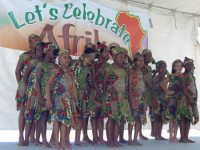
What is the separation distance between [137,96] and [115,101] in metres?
0.40

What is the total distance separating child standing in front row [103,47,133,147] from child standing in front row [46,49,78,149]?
2.05ft

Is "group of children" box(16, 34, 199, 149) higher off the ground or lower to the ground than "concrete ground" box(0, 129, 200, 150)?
higher

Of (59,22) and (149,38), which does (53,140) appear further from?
(149,38)

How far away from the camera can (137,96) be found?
5.27 m

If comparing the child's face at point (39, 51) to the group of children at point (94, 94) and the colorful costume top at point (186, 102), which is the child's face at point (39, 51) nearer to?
the group of children at point (94, 94)

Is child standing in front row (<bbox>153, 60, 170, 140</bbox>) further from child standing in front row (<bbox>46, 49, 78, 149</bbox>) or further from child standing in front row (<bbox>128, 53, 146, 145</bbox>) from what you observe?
child standing in front row (<bbox>46, 49, 78, 149</bbox>)

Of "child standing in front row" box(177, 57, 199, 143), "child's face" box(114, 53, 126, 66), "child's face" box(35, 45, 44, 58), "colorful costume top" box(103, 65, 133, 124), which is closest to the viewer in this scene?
"child's face" box(35, 45, 44, 58)

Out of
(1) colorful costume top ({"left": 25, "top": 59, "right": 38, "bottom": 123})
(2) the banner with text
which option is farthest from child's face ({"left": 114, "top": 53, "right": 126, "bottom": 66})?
(2) the banner with text

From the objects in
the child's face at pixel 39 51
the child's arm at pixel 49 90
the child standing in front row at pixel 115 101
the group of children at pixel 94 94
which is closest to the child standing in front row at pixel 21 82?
the group of children at pixel 94 94

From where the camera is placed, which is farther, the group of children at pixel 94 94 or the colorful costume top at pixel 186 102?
the colorful costume top at pixel 186 102

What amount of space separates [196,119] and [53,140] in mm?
2110

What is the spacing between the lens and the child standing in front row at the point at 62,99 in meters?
4.46

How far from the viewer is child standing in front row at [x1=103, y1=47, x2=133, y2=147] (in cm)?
502

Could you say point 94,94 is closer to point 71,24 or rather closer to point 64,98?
point 64,98
